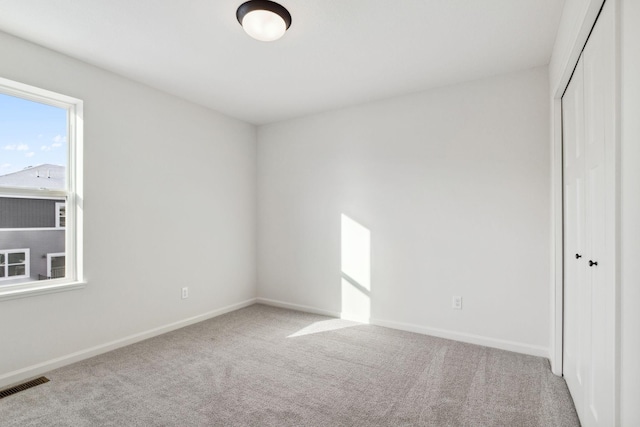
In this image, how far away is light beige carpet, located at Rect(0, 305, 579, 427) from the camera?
200 cm

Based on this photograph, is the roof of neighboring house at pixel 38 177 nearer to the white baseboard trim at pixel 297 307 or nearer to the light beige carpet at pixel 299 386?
the light beige carpet at pixel 299 386

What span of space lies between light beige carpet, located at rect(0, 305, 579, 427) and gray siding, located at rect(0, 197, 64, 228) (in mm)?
1172

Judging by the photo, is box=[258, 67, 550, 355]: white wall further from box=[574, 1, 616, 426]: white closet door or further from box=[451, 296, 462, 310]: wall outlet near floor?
box=[574, 1, 616, 426]: white closet door

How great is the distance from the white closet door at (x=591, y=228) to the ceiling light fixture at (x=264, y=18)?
1638 mm

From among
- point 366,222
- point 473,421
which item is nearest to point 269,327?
point 366,222

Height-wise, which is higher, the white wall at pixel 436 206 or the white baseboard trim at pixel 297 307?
the white wall at pixel 436 206

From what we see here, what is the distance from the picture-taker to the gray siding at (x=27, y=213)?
99.0 inches

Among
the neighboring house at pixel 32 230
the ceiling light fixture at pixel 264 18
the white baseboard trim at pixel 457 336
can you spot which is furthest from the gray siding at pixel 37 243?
the white baseboard trim at pixel 457 336

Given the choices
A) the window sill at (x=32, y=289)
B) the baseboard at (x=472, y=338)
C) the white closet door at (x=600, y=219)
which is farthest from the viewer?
the baseboard at (x=472, y=338)

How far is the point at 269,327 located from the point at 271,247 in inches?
47.8

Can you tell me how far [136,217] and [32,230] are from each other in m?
0.77

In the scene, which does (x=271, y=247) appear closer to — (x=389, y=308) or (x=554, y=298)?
(x=389, y=308)

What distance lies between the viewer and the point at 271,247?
4.55 metres

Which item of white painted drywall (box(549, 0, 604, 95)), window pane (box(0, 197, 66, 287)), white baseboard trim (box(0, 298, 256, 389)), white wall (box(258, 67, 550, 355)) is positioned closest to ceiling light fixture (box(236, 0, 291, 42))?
white painted drywall (box(549, 0, 604, 95))
